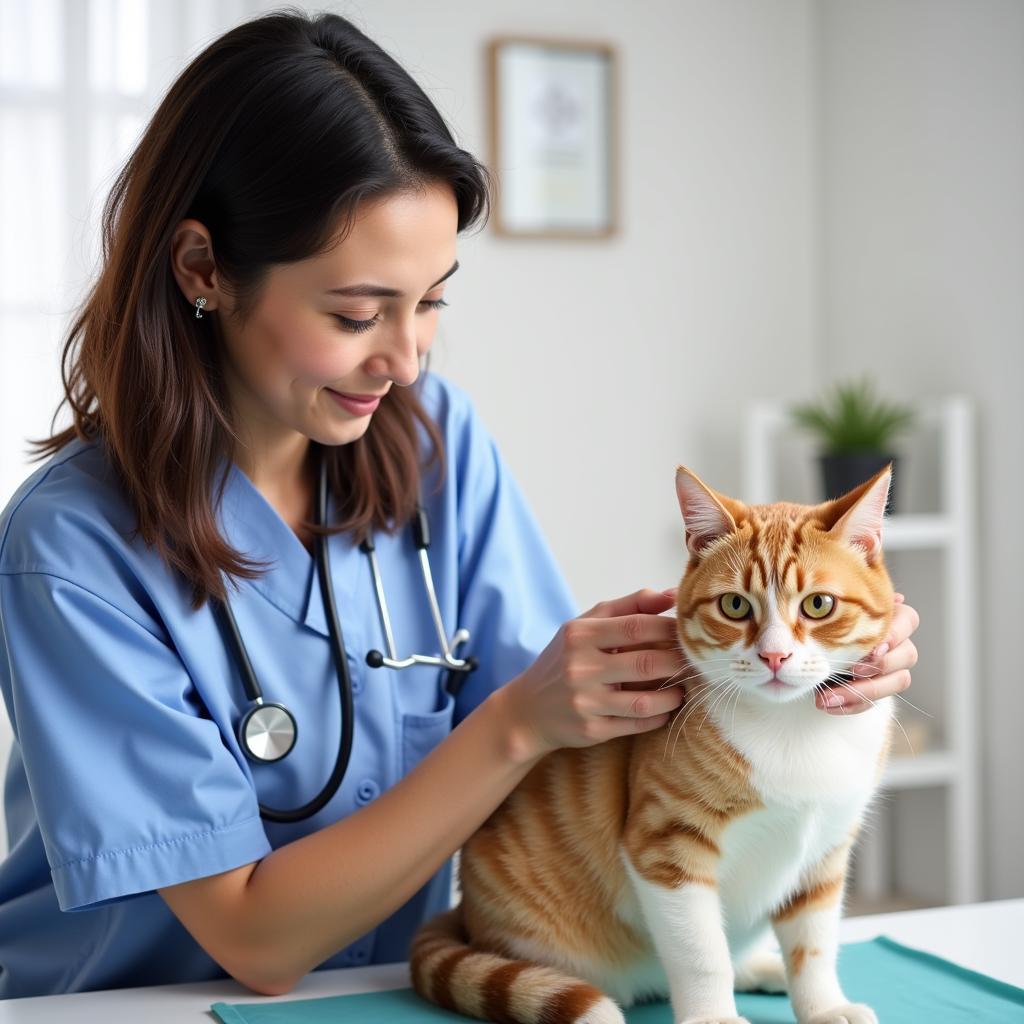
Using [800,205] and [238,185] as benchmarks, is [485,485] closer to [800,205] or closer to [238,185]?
[238,185]

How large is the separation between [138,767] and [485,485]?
22.4 inches

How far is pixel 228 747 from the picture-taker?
4.05ft

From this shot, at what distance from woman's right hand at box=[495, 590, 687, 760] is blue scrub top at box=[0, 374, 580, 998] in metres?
0.29

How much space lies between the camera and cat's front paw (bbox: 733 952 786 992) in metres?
1.19

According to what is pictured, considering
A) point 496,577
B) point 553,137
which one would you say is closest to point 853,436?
point 553,137

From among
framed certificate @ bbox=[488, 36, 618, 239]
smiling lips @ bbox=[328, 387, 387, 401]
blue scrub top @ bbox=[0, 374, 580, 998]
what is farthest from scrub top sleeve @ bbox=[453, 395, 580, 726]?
framed certificate @ bbox=[488, 36, 618, 239]

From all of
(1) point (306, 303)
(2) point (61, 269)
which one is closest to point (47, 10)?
(2) point (61, 269)

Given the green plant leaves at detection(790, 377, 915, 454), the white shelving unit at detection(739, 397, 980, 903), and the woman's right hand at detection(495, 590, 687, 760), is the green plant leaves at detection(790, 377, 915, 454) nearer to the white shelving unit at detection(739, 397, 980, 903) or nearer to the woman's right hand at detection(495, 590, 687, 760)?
the white shelving unit at detection(739, 397, 980, 903)

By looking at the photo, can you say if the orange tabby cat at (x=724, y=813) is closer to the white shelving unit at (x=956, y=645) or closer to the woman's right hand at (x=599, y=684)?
the woman's right hand at (x=599, y=684)

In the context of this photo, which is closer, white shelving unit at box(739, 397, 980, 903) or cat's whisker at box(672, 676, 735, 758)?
cat's whisker at box(672, 676, 735, 758)

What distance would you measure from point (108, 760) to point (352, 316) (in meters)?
0.48

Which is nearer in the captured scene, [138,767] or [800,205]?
[138,767]

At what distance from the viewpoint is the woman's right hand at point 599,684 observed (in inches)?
42.5

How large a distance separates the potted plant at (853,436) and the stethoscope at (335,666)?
1686 millimetres
